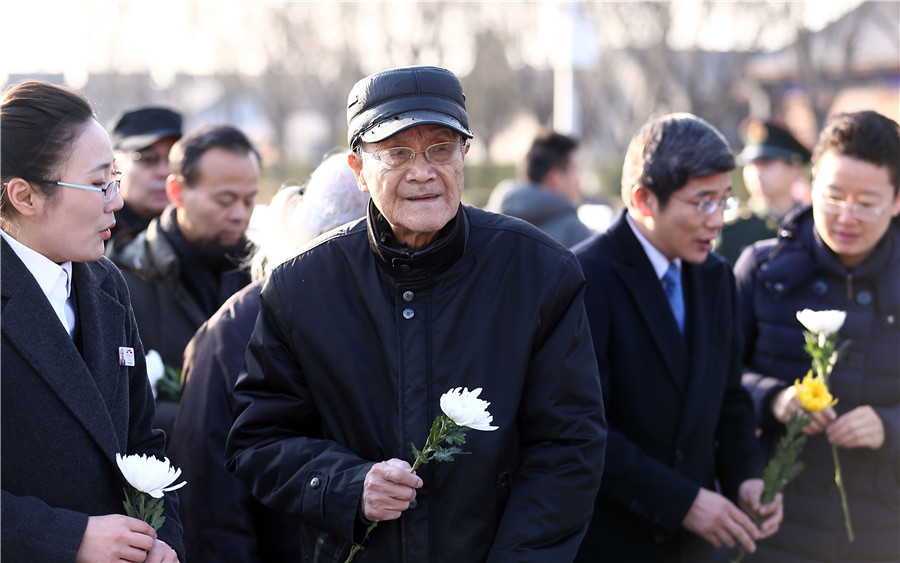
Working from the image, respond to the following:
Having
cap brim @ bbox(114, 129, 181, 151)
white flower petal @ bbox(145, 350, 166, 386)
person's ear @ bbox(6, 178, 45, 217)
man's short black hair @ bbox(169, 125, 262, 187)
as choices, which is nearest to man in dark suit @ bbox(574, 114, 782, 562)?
white flower petal @ bbox(145, 350, 166, 386)

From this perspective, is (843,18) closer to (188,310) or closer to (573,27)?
(573,27)

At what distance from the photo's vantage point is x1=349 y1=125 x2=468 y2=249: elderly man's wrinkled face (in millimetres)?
2434

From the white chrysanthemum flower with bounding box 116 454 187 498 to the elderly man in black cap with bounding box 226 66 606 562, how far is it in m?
0.28

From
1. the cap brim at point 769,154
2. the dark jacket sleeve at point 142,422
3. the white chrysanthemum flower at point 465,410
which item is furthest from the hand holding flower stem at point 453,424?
the cap brim at point 769,154

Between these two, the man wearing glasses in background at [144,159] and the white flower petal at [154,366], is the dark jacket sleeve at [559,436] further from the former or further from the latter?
the man wearing glasses in background at [144,159]

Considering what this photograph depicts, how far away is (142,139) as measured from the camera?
5.39 m

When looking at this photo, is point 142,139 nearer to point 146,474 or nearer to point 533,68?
point 146,474

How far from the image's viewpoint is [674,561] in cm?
339

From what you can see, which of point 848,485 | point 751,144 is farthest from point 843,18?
point 848,485

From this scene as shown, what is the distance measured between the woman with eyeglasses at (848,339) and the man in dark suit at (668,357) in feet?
1.12

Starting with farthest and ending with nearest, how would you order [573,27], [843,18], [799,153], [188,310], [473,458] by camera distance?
[843,18] → [573,27] → [799,153] → [188,310] → [473,458]

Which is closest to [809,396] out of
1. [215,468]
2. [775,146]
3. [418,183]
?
[418,183]

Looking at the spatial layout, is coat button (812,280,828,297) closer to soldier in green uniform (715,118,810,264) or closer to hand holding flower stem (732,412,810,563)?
hand holding flower stem (732,412,810,563)

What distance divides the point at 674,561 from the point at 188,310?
2.28 m
